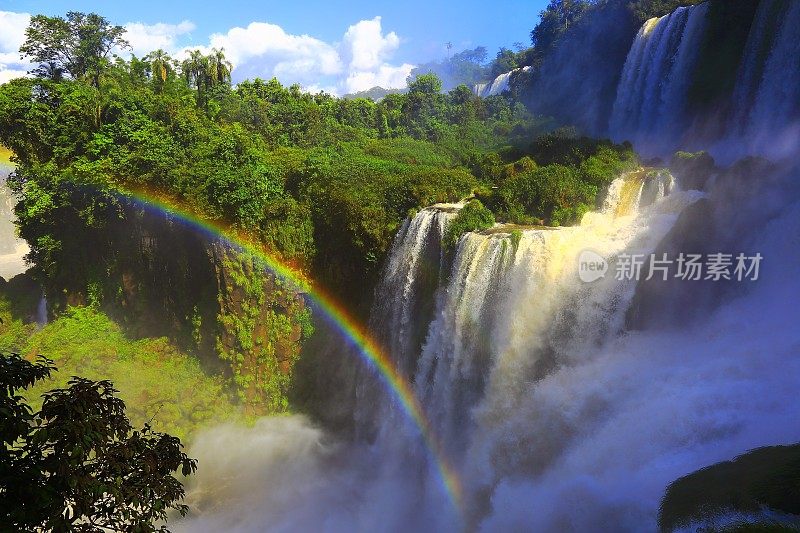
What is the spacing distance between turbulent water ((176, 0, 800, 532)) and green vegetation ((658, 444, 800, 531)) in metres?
0.35

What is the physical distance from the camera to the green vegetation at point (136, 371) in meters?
19.1

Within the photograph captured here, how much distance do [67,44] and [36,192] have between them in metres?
13.2

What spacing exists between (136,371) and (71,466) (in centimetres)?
1885

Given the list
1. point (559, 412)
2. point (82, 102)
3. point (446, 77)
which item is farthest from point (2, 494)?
point (446, 77)

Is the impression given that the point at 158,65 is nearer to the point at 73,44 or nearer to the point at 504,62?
the point at 73,44

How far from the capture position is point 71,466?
A: 3.66m

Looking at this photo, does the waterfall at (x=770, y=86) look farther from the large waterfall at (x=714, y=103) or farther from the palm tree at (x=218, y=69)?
the palm tree at (x=218, y=69)

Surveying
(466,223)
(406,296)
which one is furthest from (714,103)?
(406,296)

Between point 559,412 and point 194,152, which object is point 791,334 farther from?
point 194,152

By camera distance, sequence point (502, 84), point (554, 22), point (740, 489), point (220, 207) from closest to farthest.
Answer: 1. point (740, 489)
2. point (220, 207)
3. point (554, 22)
4. point (502, 84)

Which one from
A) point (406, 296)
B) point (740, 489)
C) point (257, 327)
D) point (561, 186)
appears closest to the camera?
point (740, 489)

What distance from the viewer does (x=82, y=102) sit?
21.8 m

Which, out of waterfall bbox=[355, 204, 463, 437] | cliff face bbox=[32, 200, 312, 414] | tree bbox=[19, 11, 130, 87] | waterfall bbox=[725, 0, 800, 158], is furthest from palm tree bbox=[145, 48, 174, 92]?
waterfall bbox=[725, 0, 800, 158]

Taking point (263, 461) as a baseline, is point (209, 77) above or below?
above
